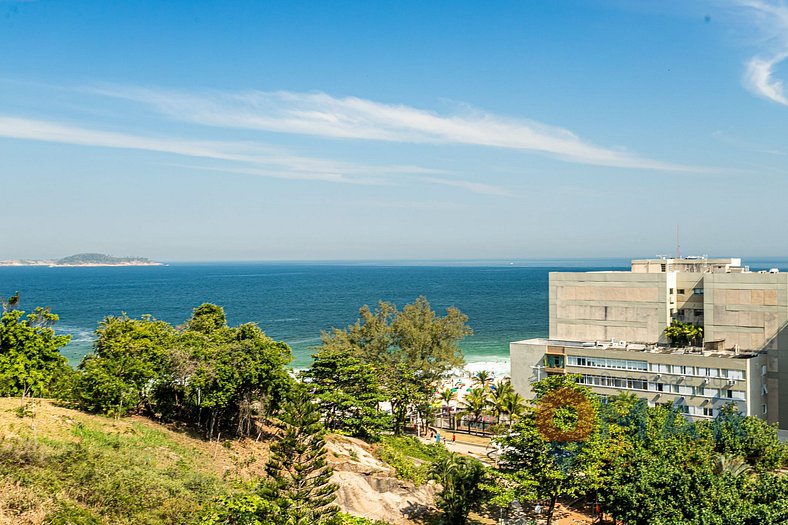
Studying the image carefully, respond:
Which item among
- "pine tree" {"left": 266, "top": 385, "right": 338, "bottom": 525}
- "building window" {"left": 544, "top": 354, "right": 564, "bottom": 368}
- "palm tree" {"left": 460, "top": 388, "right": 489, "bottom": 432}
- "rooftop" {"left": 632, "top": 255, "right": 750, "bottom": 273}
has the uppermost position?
"rooftop" {"left": 632, "top": 255, "right": 750, "bottom": 273}

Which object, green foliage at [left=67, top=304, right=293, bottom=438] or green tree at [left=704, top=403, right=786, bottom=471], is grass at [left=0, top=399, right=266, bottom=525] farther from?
green tree at [left=704, top=403, right=786, bottom=471]

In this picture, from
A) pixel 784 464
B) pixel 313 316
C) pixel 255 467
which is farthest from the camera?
pixel 313 316

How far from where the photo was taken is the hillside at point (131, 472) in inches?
602

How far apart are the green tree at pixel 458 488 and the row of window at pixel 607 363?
21.7m

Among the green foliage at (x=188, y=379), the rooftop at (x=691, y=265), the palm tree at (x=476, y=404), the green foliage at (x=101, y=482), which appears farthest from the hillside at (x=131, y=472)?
the rooftop at (x=691, y=265)

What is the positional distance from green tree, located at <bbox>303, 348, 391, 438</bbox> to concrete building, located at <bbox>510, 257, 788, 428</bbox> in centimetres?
2032

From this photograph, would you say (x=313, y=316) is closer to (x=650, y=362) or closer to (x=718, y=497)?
(x=650, y=362)

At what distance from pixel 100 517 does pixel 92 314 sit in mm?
116682

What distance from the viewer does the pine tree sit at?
62.4 feet

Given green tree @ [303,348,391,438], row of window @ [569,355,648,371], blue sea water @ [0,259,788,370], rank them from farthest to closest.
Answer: blue sea water @ [0,259,788,370], row of window @ [569,355,648,371], green tree @ [303,348,391,438]

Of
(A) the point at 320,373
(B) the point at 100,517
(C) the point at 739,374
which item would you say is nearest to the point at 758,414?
(C) the point at 739,374

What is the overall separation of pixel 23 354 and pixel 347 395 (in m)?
15.4

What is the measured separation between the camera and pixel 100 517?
50.9 ft

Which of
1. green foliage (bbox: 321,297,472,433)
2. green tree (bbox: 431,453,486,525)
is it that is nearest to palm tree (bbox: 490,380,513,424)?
green foliage (bbox: 321,297,472,433)
